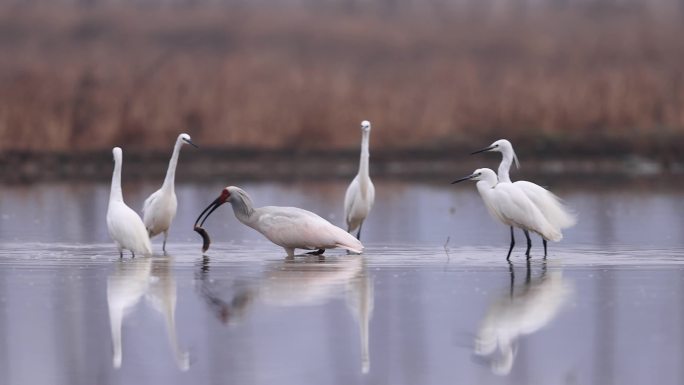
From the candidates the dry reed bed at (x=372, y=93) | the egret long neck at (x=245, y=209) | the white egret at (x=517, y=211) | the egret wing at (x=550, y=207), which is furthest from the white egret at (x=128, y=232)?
the dry reed bed at (x=372, y=93)

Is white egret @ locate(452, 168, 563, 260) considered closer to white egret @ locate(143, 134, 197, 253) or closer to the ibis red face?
the ibis red face

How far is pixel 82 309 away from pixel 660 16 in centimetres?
2882

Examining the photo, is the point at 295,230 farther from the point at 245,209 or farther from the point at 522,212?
the point at 522,212

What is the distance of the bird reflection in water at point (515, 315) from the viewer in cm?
760

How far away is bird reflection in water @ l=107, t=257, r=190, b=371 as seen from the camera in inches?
313

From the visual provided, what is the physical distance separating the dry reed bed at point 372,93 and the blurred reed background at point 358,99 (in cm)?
3

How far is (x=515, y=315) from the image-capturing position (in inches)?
347

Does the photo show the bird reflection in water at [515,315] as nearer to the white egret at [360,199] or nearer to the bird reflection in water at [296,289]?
the bird reflection in water at [296,289]

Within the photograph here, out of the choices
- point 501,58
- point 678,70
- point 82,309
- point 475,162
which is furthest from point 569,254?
point 501,58

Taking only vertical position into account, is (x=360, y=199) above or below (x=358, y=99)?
below

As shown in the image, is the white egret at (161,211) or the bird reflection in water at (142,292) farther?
the white egret at (161,211)

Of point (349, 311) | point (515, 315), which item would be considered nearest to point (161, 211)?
point (349, 311)

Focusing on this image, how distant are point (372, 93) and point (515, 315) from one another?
1875cm

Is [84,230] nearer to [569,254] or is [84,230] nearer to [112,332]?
[569,254]
